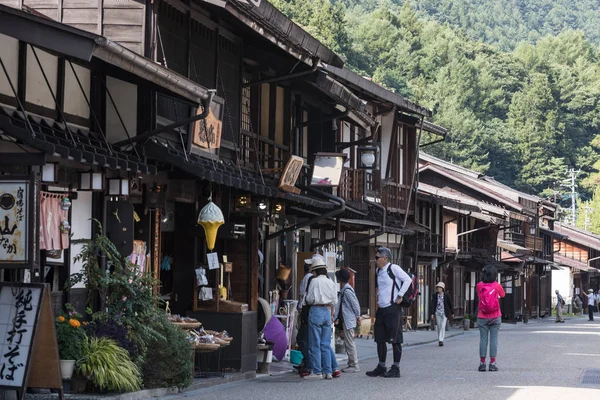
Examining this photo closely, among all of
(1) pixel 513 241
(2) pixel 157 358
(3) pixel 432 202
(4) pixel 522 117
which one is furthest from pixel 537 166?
(2) pixel 157 358

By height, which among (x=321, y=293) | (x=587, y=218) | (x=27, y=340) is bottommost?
(x=27, y=340)

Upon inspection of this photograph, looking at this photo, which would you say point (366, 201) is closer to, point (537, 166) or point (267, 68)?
point (267, 68)

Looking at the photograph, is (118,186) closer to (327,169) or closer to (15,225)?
(15,225)

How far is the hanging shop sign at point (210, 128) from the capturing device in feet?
54.4

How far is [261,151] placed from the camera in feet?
71.3

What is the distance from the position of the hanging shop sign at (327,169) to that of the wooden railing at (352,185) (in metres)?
4.15

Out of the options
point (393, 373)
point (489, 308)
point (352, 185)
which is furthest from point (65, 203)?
point (352, 185)

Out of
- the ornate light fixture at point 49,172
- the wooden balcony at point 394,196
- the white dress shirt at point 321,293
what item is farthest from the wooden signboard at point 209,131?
the wooden balcony at point 394,196

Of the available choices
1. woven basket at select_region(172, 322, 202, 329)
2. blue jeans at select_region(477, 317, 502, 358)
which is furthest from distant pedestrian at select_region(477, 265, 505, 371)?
woven basket at select_region(172, 322, 202, 329)

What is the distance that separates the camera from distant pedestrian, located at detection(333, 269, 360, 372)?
19000mm

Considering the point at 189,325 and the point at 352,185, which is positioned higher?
the point at 352,185

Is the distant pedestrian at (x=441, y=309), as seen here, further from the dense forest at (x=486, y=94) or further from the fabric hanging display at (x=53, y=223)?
the dense forest at (x=486, y=94)

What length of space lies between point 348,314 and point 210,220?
3719mm

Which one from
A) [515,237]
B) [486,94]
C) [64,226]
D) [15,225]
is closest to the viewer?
[15,225]
